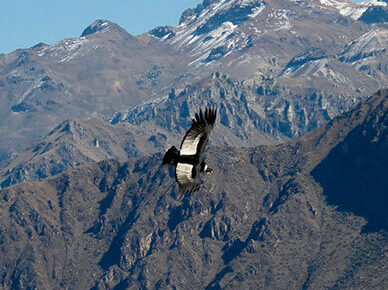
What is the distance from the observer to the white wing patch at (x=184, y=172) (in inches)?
3445

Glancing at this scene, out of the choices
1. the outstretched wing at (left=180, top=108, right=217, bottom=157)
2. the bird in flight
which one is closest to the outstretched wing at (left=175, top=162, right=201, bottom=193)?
the bird in flight

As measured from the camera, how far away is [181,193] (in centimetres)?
8925

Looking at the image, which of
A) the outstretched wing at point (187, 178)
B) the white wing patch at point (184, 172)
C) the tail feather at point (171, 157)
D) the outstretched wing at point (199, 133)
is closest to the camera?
Result: the white wing patch at point (184, 172)

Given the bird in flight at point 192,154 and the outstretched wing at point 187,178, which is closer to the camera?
the outstretched wing at point 187,178

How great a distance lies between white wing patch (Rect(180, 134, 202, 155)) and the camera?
288ft

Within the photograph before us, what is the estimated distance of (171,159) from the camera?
8888cm

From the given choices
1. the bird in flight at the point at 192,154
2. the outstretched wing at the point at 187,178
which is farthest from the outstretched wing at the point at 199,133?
the outstretched wing at the point at 187,178

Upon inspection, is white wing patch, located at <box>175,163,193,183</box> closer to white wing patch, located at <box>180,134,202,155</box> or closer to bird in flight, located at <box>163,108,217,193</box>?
bird in flight, located at <box>163,108,217,193</box>

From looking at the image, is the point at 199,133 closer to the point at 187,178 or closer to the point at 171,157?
the point at 171,157

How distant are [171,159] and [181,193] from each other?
2.69 meters

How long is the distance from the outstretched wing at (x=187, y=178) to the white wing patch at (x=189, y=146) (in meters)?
0.91

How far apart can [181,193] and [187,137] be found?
4.41 m

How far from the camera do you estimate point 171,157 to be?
89.1m

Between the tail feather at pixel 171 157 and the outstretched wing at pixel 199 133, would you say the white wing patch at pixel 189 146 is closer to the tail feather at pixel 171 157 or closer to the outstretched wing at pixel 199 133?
the outstretched wing at pixel 199 133
